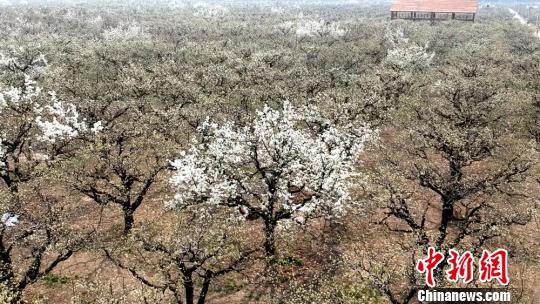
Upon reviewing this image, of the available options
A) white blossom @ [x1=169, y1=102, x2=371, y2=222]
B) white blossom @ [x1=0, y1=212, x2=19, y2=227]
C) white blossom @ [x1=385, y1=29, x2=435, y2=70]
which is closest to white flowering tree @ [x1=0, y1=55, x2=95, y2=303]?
white blossom @ [x1=0, y1=212, x2=19, y2=227]

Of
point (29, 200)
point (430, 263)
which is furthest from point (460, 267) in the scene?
point (29, 200)

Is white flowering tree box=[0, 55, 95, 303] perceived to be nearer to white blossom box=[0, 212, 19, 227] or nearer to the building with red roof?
white blossom box=[0, 212, 19, 227]

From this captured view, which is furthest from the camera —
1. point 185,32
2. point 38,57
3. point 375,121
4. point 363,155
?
point 185,32

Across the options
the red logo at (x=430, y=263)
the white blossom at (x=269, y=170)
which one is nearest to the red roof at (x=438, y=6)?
the white blossom at (x=269, y=170)

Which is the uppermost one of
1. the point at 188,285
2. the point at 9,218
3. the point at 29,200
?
the point at 29,200

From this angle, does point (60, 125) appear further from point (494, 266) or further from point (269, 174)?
point (494, 266)

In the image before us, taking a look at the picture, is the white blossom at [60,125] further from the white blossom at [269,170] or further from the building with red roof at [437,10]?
the building with red roof at [437,10]

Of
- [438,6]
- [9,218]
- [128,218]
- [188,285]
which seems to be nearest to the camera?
[188,285]

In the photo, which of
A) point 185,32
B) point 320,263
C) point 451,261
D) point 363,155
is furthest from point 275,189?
point 185,32

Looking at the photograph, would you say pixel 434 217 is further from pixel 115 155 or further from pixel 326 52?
pixel 326 52
